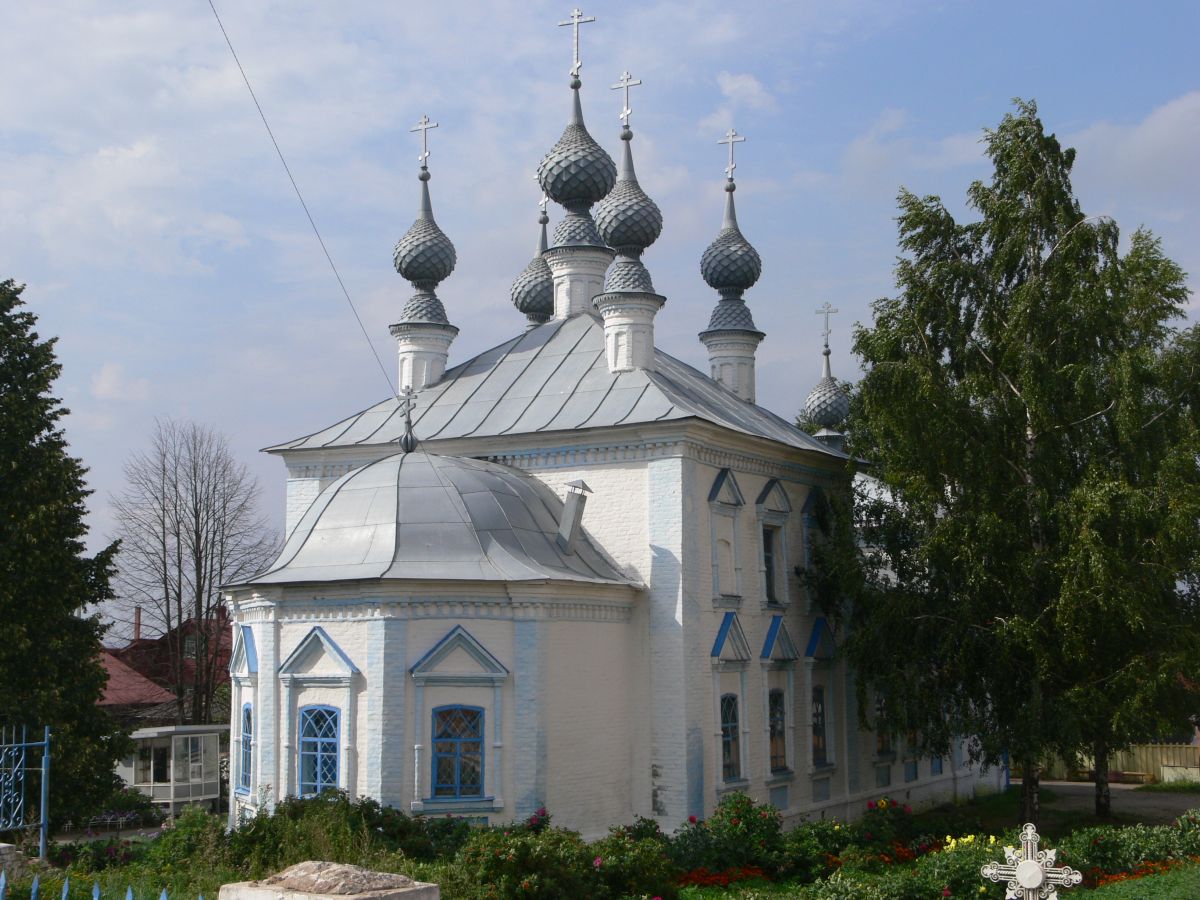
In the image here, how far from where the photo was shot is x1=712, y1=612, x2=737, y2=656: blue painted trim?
1636 cm

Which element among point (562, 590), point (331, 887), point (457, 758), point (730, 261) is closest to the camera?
point (331, 887)

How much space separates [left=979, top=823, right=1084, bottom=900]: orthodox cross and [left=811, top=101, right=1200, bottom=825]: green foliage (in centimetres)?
576

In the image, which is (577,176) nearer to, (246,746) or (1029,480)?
(1029,480)

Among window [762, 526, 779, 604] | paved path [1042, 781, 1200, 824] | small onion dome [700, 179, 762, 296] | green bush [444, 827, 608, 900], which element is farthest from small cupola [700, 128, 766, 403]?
green bush [444, 827, 608, 900]

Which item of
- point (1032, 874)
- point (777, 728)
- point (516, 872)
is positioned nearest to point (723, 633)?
point (777, 728)

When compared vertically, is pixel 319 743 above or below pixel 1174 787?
above

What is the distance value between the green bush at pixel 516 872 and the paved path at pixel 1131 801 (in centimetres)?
1198

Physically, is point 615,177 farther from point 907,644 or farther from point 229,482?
point 229,482

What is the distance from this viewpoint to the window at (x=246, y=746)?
1516cm

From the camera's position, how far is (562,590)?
14.7 metres

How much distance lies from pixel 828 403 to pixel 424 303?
1031 cm

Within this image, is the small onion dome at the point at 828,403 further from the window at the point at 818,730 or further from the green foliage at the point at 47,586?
the green foliage at the point at 47,586

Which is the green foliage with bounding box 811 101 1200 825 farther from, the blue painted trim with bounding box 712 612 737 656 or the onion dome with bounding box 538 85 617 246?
the onion dome with bounding box 538 85 617 246

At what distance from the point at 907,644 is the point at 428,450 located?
278 inches
